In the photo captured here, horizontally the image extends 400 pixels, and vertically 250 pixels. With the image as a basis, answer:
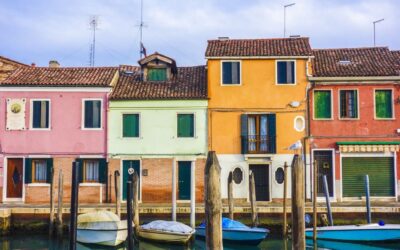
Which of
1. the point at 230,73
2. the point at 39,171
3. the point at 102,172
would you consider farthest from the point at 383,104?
the point at 39,171

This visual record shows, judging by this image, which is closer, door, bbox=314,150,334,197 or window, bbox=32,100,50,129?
door, bbox=314,150,334,197

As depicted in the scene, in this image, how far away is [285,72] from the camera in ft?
78.1

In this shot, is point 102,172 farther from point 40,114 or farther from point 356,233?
point 356,233

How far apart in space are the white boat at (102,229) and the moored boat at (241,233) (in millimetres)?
3483

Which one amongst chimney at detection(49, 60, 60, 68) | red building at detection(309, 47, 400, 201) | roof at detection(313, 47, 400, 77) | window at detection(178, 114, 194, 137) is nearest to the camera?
red building at detection(309, 47, 400, 201)

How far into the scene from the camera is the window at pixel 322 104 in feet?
77.5

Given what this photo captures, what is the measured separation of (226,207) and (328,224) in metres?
4.09

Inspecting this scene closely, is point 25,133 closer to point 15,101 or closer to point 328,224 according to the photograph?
point 15,101

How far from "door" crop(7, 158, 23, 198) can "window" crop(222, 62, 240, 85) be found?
9.85 metres

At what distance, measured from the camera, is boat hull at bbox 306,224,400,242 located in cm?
1784

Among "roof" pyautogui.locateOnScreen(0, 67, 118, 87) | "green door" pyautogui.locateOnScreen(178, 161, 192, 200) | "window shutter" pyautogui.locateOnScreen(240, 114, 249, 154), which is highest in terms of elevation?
"roof" pyautogui.locateOnScreen(0, 67, 118, 87)

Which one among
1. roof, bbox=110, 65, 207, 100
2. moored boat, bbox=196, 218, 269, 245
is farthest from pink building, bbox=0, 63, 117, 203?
moored boat, bbox=196, 218, 269, 245

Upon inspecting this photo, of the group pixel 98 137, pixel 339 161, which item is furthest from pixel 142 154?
pixel 339 161

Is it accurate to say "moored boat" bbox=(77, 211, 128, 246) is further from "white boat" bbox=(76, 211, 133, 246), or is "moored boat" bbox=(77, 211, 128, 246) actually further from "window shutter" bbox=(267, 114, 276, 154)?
"window shutter" bbox=(267, 114, 276, 154)
